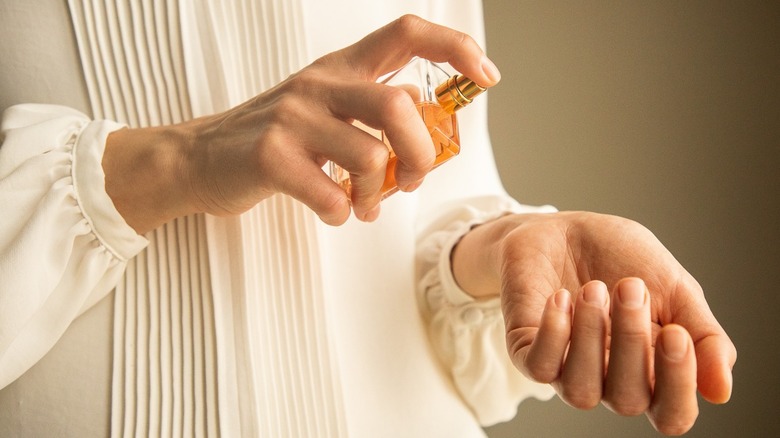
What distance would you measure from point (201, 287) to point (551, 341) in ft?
1.03

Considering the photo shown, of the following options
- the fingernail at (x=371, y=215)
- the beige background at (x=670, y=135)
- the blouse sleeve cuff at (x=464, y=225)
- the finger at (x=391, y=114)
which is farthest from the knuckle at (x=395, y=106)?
the beige background at (x=670, y=135)

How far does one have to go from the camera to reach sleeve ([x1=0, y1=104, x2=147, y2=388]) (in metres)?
0.44

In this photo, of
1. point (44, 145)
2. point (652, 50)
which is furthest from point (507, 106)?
point (44, 145)

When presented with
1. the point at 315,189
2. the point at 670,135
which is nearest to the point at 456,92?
the point at 315,189

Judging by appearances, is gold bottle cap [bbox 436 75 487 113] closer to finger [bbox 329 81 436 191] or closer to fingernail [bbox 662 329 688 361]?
finger [bbox 329 81 436 191]

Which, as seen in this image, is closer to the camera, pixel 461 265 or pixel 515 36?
pixel 461 265

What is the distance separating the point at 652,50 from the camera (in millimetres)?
1068

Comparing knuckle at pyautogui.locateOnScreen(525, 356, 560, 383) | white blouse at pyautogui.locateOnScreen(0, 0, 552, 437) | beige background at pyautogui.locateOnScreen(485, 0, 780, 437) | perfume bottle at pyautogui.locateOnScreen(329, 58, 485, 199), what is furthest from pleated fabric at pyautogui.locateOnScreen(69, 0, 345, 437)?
beige background at pyautogui.locateOnScreen(485, 0, 780, 437)

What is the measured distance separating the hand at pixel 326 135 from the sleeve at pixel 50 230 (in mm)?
59

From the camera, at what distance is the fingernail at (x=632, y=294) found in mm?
336

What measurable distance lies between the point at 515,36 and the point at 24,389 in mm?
902

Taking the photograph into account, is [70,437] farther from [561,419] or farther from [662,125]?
[662,125]

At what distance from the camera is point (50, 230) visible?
0.45 metres

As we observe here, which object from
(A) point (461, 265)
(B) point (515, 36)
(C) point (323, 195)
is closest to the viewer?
(C) point (323, 195)
